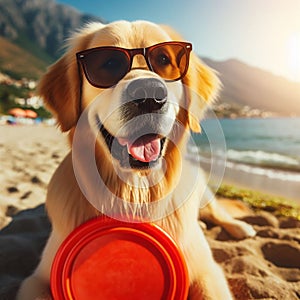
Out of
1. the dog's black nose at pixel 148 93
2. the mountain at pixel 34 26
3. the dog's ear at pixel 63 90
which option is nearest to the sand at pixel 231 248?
the dog's ear at pixel 63 90

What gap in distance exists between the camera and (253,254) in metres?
2.45

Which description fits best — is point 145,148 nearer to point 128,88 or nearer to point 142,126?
point 142,126

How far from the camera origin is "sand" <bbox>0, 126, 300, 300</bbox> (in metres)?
1.99

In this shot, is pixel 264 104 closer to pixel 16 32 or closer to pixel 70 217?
pixel 70 217

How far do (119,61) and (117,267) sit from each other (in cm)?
105

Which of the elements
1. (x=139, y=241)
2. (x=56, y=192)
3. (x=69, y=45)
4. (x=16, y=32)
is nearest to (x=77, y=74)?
(x=69, y=45)

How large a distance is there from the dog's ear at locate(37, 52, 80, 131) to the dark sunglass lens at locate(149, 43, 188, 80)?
1.58 feet

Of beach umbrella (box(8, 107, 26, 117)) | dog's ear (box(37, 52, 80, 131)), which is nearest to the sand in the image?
dog's ear (box(37, 52, 80, 131))

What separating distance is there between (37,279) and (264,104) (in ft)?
140

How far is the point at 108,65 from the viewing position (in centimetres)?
183

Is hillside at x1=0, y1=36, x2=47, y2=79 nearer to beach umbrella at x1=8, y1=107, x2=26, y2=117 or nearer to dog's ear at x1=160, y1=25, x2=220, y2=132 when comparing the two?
beach umbrella at x1=8, y1=107, x2=26, y2=117

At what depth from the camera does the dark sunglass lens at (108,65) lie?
1.82m

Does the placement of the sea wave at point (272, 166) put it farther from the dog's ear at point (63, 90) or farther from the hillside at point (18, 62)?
the hillside at point (18, 62)

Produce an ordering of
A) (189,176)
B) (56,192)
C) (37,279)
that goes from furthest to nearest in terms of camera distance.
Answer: (189,176)
(56,192)
(37,279)
